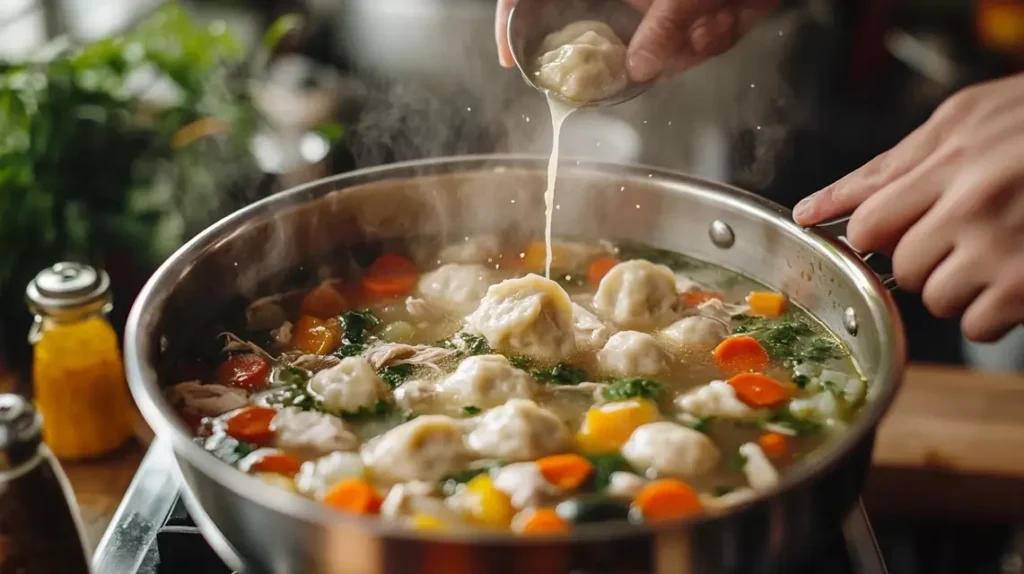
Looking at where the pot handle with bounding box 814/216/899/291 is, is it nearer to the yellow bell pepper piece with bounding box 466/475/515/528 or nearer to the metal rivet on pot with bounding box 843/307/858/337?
the metal rivet on pot with bounding box 843/307/858/337

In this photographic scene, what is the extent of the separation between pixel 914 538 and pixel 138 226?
2.29 metres

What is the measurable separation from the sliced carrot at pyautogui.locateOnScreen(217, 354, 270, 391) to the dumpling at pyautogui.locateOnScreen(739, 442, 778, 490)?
91cm

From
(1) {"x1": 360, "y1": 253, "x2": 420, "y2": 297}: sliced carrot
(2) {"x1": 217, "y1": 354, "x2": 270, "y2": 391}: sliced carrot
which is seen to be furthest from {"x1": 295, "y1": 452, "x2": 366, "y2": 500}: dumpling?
(1) {"x1": 360, "y1": 253, "x2": 420, "y2": 297}: sliced carrot

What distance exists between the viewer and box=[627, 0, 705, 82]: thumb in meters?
2.08

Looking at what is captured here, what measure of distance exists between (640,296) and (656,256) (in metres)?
0.28

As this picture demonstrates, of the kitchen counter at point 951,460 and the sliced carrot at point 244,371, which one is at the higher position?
the sliced carrot at point 244,371

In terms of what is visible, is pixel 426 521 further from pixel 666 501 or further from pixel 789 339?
pixel 789 339

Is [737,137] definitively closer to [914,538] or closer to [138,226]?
[914,538]

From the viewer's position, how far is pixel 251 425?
176 cm

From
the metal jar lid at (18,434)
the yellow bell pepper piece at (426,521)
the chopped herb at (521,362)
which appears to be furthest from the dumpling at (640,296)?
the metal jar lid at (18,434)

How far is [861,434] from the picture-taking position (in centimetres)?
134

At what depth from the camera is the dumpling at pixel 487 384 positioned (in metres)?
1.81

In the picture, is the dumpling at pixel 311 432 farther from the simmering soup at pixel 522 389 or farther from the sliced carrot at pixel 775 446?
the sliced carrot at pixel 775 446

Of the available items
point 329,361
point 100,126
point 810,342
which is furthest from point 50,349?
point 810,342
